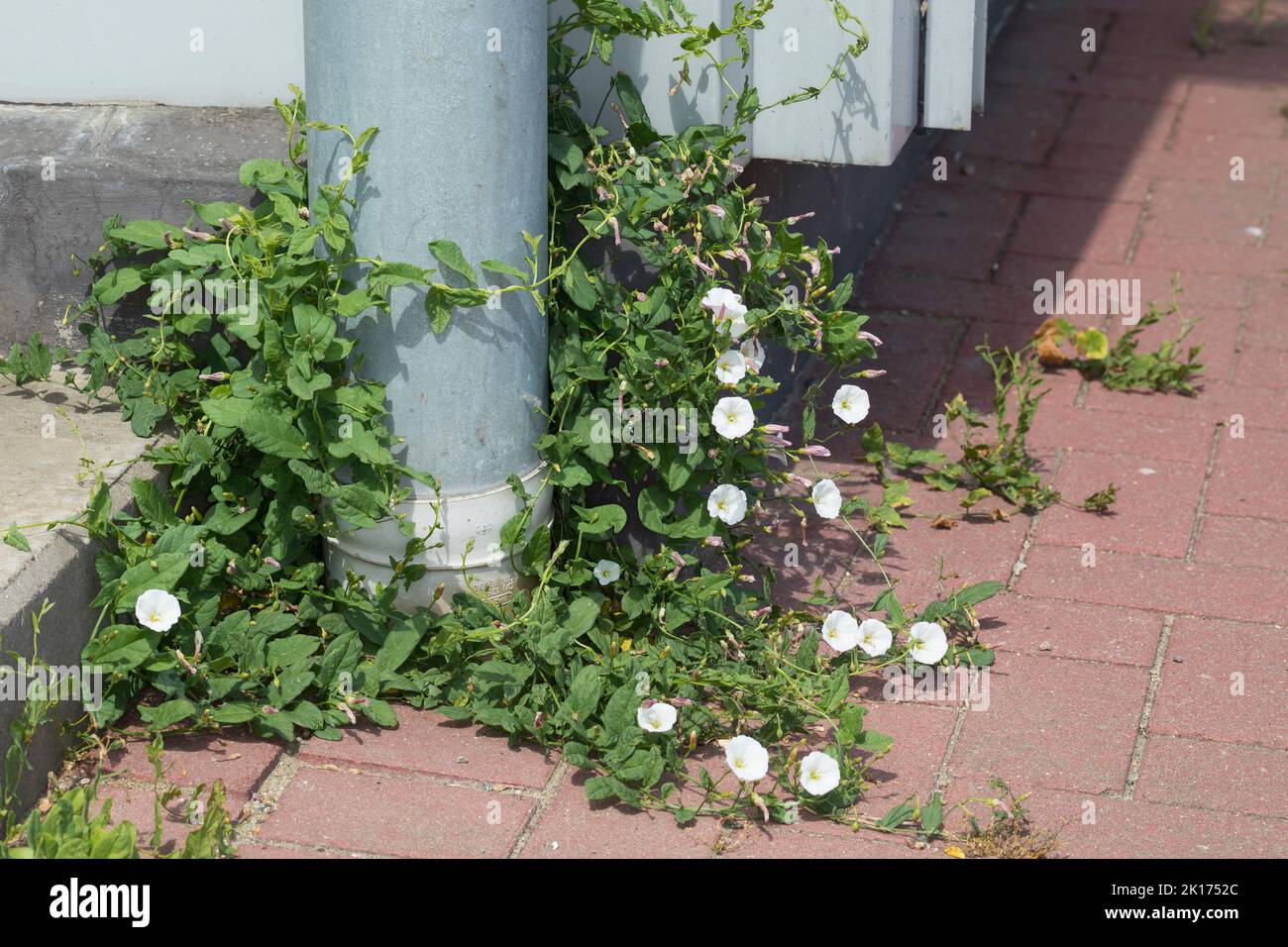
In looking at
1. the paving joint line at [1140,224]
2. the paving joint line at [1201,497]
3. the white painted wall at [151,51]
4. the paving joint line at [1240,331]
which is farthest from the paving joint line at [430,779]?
the paving joint line at [1140,224]

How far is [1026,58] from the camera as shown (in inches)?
256

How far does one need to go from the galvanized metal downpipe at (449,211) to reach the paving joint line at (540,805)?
0.35m

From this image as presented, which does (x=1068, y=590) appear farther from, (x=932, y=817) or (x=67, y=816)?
(x=67, y=816)

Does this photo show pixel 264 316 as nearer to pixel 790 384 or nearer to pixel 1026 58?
pixel 790 384

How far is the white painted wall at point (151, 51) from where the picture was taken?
314 centimetres

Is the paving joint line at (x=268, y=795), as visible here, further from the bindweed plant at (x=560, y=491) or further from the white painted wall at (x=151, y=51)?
the white painted wall at (x=151, y=51)

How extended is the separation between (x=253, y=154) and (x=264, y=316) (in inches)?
22.5

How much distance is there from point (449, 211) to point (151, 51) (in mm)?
1075

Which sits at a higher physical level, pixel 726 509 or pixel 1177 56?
pixel 1177 56

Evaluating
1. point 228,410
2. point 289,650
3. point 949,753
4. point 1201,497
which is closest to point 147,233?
point 228,410

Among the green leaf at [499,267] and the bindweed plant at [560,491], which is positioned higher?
the green leaf at [499,267]

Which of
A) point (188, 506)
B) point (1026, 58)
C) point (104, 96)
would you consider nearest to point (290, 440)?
point (188, 506)

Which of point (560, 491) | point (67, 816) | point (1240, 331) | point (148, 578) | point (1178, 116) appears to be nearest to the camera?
point (67, 816)

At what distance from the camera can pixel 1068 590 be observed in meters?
3.17
